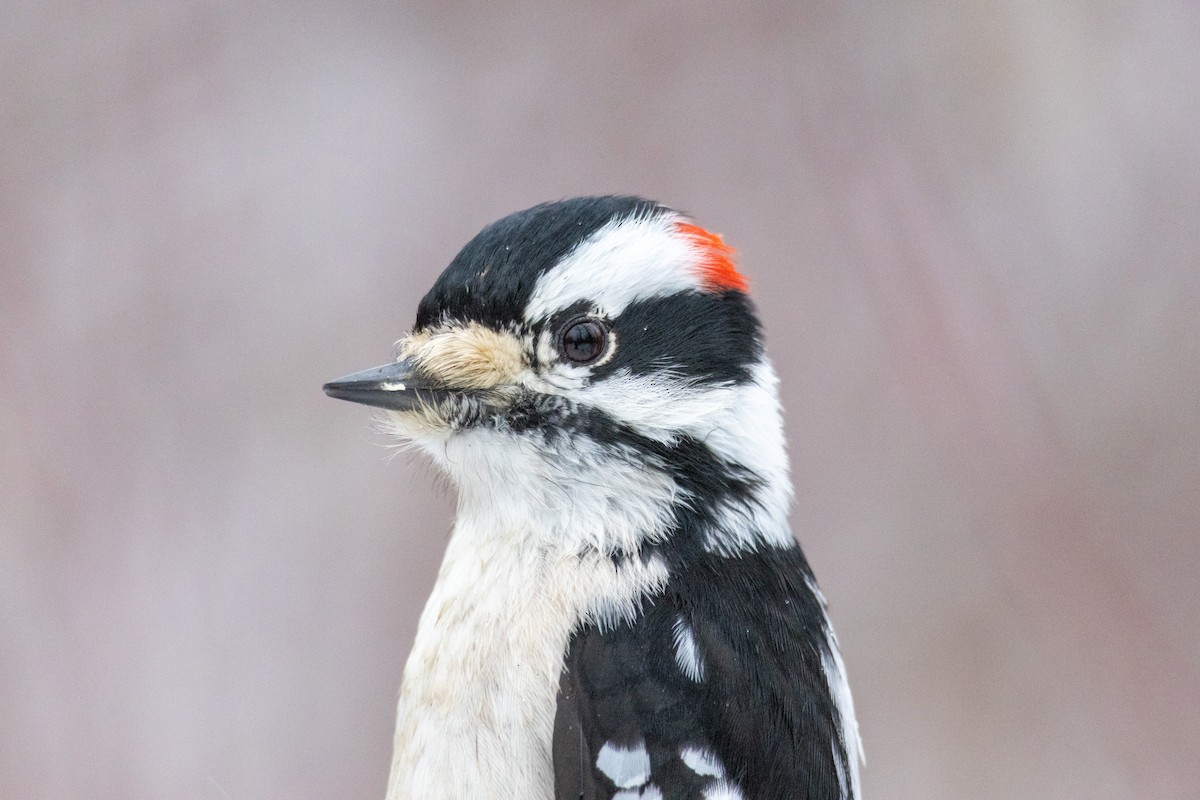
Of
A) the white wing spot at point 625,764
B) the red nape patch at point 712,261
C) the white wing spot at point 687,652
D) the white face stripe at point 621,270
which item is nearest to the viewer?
the white wing spot at point 625,764

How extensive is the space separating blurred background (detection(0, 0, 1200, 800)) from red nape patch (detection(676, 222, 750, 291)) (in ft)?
2.42

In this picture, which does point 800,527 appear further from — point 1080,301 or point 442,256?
point 442,256

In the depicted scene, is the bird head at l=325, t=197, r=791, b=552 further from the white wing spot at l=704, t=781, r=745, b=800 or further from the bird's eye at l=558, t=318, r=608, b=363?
the white wing spot at l=704, t=781, r=745, b=800

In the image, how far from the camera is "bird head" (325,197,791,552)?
2.45 m

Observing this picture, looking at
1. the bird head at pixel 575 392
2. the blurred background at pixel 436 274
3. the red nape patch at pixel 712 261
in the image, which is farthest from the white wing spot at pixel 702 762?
the blurred background at pixel 436 274

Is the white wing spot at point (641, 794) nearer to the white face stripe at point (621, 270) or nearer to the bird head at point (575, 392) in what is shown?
the bird head at point (575, 392)

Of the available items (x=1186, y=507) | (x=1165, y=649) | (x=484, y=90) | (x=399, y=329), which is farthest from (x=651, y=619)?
(x=1186, y=507)

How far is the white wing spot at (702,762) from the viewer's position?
2.24 m

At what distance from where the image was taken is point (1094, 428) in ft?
16.0

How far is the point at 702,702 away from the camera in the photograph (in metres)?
2.30

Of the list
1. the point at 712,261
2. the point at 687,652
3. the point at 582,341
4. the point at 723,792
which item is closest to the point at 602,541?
the point at 687,652

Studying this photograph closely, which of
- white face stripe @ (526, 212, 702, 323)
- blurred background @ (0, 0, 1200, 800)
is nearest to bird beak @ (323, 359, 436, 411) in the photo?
white face stripe @ (526, 212, 702, 323)

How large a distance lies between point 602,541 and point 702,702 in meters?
0.38

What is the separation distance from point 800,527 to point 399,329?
195 cm
